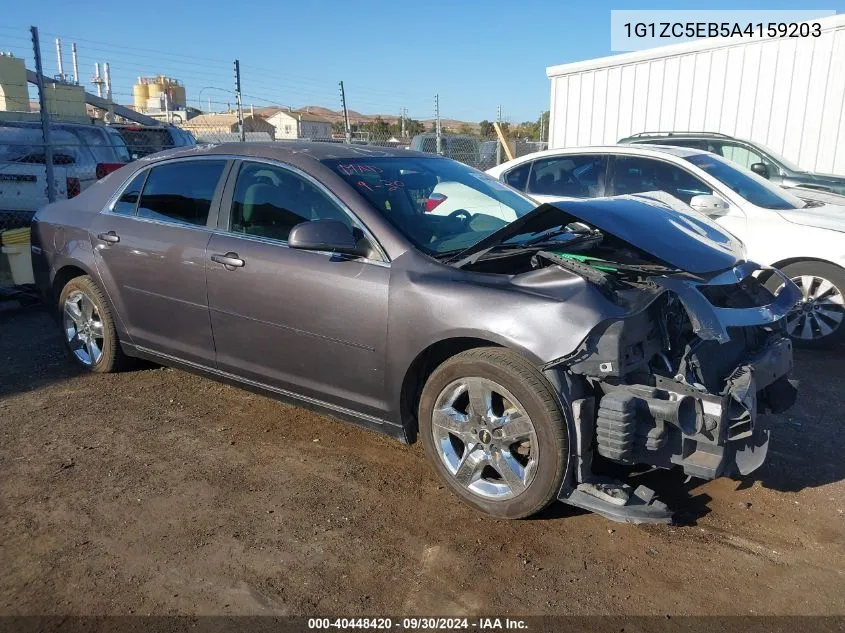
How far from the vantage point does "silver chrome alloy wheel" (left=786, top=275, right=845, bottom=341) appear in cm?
588

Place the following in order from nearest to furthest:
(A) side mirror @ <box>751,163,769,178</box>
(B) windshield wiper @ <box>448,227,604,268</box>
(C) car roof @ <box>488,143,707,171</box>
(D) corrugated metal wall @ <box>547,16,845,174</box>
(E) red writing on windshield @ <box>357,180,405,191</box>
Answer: (B) windshield wiper @ <box>448,227,604,268</box> < (E) red writing on windshield @ <box>357,180,405,191</box> < (C) car roof @ <box>488,143,707,171</box> < (A) side mirror @ <box>751,163,769,178</box> < (D) corrugated metal wall @ <box>547,16,845,174</box>

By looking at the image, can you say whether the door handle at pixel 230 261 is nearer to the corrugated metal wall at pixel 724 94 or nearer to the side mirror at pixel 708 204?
the side mirror at pixel 708 204

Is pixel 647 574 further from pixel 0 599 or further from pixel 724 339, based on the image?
pixel 0 599

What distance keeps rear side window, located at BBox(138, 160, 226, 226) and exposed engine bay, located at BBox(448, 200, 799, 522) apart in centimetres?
185

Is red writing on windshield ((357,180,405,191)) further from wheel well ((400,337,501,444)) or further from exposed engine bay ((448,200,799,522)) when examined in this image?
wheel well ((400,337,501,444))

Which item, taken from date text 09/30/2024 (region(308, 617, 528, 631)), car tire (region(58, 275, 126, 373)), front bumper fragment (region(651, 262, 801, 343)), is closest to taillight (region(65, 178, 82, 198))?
car tire (region(58, 275, 126, 373))

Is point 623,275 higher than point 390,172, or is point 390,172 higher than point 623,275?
point 390,172

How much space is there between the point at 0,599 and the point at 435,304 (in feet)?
7.05

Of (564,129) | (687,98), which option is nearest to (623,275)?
(687,98)

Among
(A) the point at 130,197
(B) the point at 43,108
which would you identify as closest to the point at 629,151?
(A) the point at 130,197

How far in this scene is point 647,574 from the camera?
2.97 metres

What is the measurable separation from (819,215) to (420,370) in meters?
4.51

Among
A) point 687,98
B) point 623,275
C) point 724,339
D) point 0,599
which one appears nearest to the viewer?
point 0,599

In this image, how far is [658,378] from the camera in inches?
120
